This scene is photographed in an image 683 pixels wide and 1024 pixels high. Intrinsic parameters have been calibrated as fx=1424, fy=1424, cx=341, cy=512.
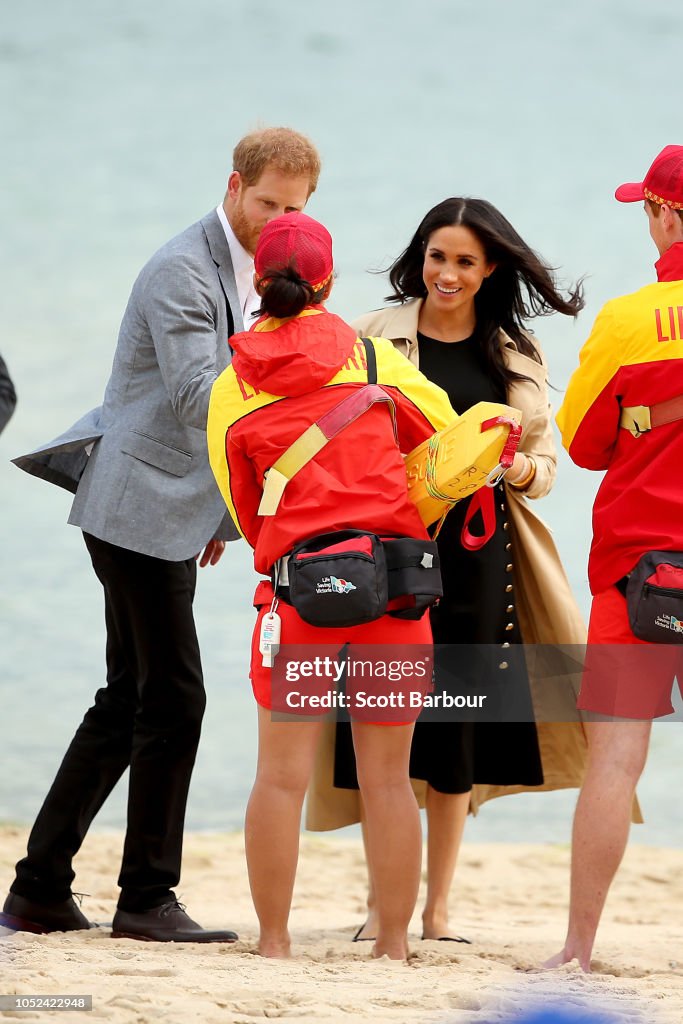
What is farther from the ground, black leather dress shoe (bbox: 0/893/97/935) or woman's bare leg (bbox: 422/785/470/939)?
woman's bare leg (bbox: 422/785/470/939)

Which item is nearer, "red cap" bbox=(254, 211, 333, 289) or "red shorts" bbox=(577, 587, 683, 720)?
"red cap" bbox=(254, 211, 333, 289)

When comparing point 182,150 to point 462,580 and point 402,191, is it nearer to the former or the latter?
point 402,191

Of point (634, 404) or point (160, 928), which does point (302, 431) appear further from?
point (160, 928)

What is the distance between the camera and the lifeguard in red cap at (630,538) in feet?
9.34

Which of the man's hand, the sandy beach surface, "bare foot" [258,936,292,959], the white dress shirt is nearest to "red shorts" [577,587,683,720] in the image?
the sandy beach surface

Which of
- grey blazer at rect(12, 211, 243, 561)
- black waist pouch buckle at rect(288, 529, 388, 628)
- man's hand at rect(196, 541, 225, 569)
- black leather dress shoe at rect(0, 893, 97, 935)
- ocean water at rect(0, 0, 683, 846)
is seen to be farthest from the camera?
ocean water at rect(0, 0, 683, 846)

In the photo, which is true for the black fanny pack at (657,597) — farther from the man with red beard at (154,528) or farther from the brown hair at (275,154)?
the brown hair at (275,154)

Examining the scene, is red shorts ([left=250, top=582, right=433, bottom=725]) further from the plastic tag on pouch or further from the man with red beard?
the man with red beard

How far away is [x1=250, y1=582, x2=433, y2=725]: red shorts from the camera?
277 cm

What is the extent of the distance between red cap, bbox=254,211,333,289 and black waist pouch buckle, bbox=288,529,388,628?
52 cm

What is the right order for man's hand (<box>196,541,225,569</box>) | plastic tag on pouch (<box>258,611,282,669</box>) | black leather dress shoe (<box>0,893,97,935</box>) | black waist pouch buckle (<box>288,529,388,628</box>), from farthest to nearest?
1. man's hand (<box>196,541,225,569</box>)
2. black leather dress shoe (<box>0,893,97,935</box>)
3. plastic tag on pouch (<box>258,611,282,669</box>)
4. black waist pouch buckle (<box>288,529,388,628</box>)

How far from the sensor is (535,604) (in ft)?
11.3

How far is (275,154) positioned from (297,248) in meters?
0.47

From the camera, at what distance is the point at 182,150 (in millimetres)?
15047
